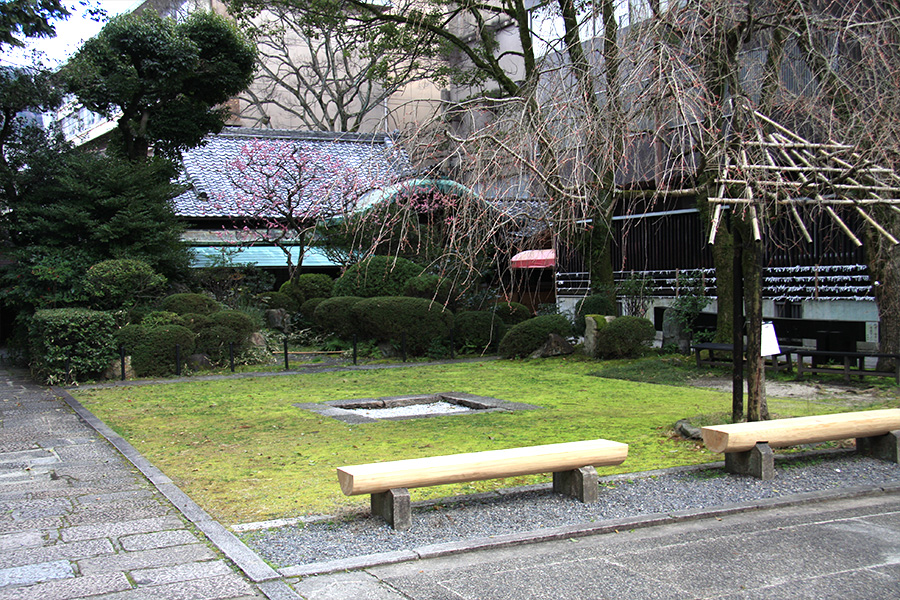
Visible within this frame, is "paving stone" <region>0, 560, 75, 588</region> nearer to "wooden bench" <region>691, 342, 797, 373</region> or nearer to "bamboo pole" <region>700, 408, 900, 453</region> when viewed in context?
"bamboo pole" <region>700, 408, 900, 453</region>

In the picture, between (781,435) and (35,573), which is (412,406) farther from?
(35,573)

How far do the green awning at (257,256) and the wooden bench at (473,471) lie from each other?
17.9 m

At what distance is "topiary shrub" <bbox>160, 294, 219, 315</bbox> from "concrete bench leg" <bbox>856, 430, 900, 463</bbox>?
13.1 meters

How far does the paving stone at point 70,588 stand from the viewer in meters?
4.19

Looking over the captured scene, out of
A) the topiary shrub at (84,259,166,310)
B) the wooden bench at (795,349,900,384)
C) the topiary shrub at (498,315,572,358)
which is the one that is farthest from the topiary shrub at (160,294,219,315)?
the wooden bench at (795,349,900,384)

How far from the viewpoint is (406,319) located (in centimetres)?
1798

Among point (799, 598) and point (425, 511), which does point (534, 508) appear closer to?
point (425, 511)

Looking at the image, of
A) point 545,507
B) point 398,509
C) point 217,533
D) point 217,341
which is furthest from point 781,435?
point 217,341

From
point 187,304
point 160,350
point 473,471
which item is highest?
point 187,304

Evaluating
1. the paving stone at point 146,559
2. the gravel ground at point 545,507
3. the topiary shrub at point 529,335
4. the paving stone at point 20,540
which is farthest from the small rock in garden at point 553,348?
the paving stone at point 20,540

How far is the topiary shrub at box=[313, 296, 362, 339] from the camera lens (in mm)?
18686

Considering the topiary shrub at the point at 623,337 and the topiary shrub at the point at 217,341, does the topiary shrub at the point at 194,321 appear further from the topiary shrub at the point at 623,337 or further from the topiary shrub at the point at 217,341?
the topiary shrub at the point at 623,337

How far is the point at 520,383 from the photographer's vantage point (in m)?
13.9

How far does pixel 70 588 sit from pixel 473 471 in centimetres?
272
